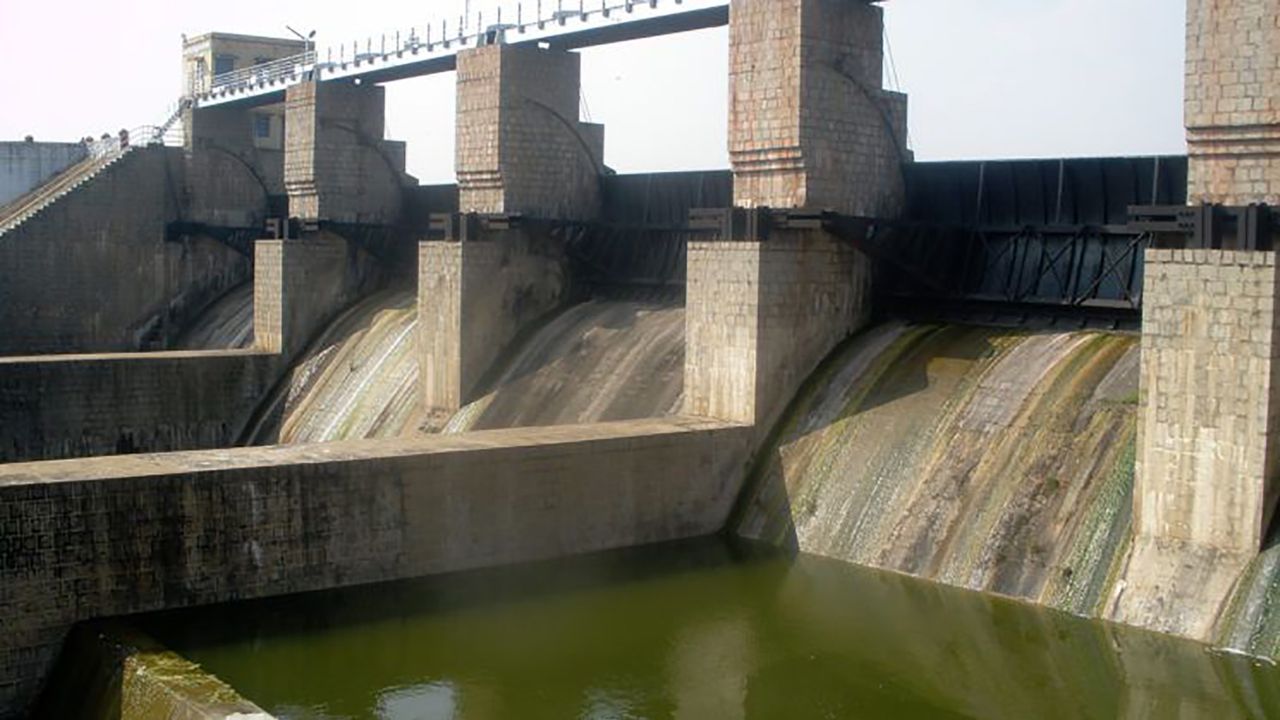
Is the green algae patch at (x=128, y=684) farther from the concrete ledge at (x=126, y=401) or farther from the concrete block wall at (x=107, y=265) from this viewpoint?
the concrete block wall at (x=107, y=265)

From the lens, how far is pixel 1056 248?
718 inches

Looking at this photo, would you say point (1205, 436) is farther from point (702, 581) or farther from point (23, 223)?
point (23, 223)

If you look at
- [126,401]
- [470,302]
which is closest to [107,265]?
[126,401]

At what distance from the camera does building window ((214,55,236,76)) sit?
4109 cm

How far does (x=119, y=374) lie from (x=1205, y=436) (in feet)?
63.4

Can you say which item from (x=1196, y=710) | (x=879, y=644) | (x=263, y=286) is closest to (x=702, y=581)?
(x=879, y=644)

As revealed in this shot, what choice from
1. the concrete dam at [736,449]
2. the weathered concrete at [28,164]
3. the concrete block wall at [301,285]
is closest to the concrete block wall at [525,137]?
the concrete dam at [736,449]

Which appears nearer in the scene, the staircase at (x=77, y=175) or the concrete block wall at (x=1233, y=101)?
the concrete block wall at (x=1233, y=101)

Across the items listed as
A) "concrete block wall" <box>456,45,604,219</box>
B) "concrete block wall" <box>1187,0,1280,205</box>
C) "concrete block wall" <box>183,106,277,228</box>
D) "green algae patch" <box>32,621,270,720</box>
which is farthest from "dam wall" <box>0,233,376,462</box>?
"concrete block wall" <box>1187,0,1280,205</box>

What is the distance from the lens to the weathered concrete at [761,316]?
721 inches

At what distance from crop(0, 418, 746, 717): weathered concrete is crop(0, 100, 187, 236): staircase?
20299 millimetres

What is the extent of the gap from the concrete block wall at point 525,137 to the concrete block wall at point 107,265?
12.6 metres

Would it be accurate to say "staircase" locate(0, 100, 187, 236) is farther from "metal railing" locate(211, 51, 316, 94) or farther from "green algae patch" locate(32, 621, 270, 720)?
"green algae patch" locate(32, 621, 270, 720)

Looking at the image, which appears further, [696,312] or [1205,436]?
[696,312]
